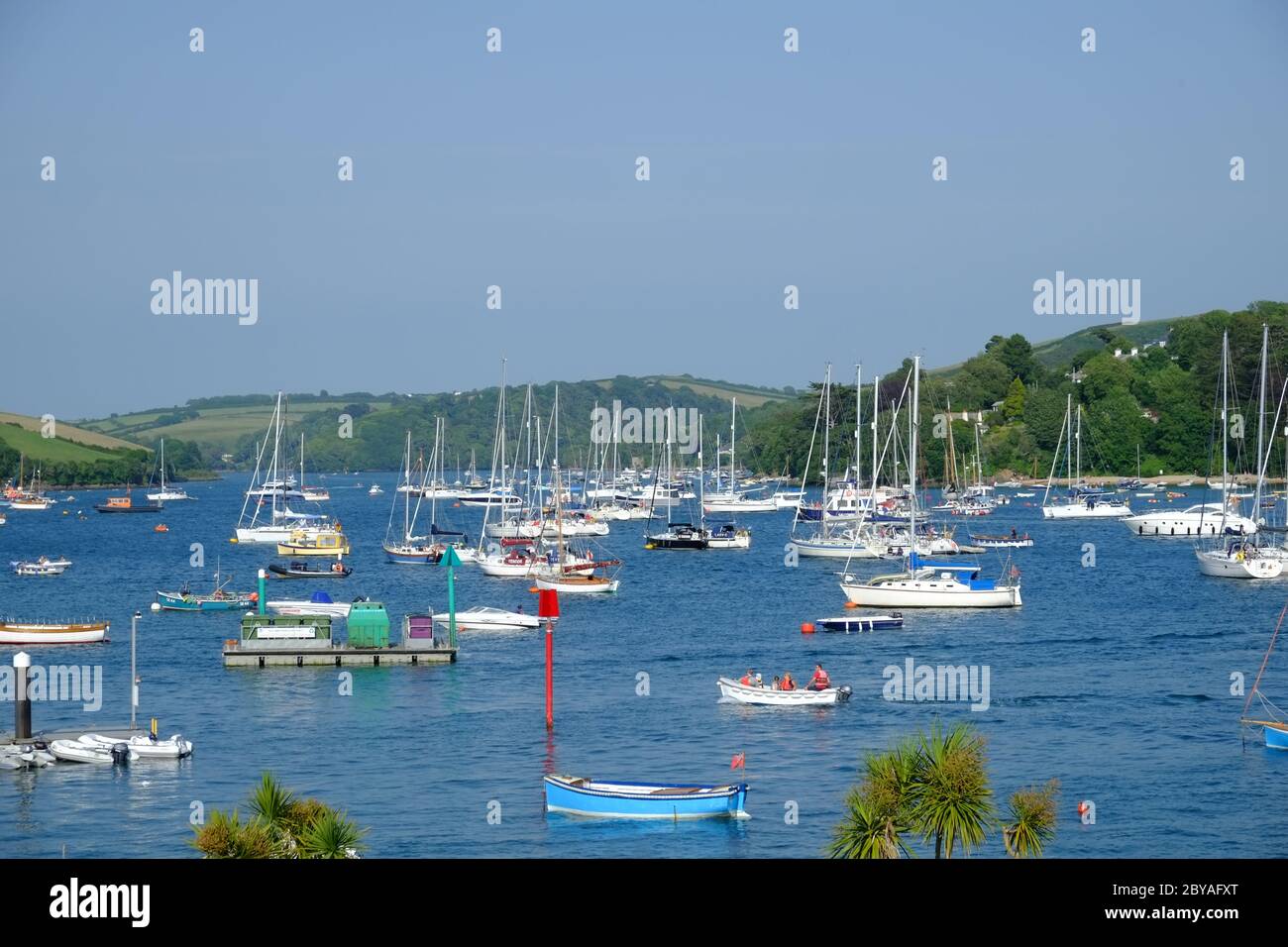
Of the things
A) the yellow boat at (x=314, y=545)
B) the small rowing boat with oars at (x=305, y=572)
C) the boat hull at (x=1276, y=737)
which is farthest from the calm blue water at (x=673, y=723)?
the yellow boat at (x=314, y=545)

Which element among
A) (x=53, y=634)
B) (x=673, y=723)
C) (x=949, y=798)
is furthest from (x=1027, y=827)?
(x=53, y=634)

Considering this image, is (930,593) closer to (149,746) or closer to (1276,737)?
(1276,737)

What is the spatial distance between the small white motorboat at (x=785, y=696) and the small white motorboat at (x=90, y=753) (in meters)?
19.5

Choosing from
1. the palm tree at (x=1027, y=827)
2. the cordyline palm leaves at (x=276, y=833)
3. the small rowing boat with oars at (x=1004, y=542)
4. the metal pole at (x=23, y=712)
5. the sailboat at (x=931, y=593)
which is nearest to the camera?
the cordyline palm leaves at (x=276, y=833)

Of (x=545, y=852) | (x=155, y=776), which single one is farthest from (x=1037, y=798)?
(x=155, y=776)

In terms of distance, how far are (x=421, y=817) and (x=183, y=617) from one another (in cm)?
4586

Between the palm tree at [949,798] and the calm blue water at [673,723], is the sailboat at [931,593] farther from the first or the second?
the palm tree at [949,798]

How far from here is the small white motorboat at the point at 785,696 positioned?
51.4 meters

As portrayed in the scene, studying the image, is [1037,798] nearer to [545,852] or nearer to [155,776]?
[545,852]

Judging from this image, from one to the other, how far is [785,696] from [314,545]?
71.6m

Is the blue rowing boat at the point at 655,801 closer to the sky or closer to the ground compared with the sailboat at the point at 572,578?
closer to the ground

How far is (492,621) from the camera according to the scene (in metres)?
71.6

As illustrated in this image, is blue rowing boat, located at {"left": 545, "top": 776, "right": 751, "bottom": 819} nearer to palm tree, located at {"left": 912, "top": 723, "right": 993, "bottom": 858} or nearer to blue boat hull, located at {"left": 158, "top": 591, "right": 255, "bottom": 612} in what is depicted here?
palm tree, located at {"left": 912, "top": 723, "right": 993, "bottom": 858}

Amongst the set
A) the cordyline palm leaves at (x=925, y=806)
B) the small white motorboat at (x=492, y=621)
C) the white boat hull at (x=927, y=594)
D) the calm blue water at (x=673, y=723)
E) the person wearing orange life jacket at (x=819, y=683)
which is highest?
the cordyline palm leaves at (x=925, y=806)
